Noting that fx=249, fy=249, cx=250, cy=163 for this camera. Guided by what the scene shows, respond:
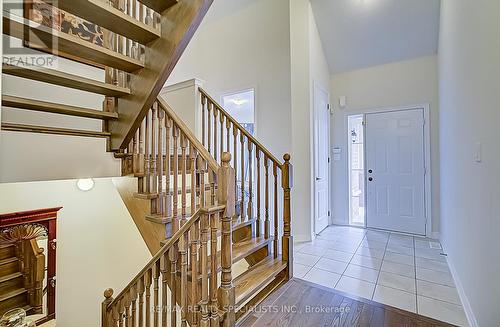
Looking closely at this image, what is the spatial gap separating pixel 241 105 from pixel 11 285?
5004 millimetres

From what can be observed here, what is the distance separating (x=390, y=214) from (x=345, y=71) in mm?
2656

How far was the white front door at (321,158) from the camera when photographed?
395 cm

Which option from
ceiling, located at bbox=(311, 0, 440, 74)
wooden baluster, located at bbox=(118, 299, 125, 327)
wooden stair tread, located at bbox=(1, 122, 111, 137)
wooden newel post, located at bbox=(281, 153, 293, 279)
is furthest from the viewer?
ceiling, located at bbox=(311, 0, 440, 74)

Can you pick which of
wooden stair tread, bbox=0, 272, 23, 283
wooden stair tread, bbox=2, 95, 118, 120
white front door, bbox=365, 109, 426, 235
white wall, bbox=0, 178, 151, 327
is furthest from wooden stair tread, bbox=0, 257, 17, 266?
white front door, bbox=365, 109, 426, 235

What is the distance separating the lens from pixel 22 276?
12.3 feet

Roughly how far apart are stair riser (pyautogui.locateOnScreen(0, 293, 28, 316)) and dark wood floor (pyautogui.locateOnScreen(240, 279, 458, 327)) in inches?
153

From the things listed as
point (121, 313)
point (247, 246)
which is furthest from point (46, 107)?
point (247, 246)

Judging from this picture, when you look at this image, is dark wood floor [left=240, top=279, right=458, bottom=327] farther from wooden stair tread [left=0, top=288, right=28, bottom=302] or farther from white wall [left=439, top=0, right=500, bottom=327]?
wooden stair tread [left=0, top=288, right=28, bottom=302]

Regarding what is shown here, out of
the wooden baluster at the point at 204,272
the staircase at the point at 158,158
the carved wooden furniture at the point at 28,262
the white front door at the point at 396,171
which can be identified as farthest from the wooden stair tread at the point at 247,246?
the carved wooden furniture at the point at 28,262

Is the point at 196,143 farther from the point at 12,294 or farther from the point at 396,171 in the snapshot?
the point at 12,294

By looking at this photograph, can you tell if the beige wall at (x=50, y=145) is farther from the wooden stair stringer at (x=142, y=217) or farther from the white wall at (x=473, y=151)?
the white wall at (x=473, y=151)

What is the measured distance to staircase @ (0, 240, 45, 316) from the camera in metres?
3.61

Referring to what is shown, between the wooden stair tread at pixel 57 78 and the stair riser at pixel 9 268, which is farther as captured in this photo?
the stair riser at pixel 9 268

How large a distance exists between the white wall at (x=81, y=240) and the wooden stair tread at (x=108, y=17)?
245 cm
